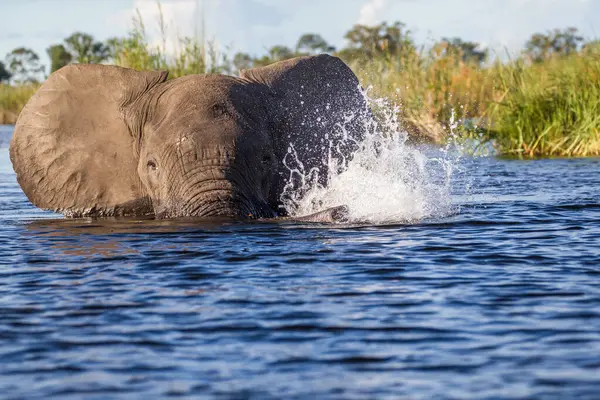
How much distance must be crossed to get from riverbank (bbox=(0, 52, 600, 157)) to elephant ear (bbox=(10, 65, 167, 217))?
7.43m

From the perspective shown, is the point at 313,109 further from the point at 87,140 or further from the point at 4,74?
the point at 4,74

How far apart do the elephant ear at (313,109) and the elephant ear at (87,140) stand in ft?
3.64

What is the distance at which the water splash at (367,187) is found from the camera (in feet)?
30.4

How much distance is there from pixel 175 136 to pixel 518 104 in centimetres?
1024

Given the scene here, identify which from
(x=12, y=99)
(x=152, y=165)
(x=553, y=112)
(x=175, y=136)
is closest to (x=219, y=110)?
(x=175, y=136)

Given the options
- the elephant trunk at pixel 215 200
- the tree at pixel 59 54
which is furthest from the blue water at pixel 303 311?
the tree at pixel 59 54

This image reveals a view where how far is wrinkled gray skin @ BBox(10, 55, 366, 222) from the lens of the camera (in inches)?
352

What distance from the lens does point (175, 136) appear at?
29.8ft

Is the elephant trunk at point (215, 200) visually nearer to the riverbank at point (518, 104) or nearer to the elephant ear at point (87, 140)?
the elephant ear at point (87, 140)

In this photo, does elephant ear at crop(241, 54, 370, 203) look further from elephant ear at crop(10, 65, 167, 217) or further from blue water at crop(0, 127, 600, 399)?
blue water at crop(0, 127, 600, 399)

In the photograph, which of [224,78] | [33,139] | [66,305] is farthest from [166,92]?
[66,305]

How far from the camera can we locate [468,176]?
48.3 ft

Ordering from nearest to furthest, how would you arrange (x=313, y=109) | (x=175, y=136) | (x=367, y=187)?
(x=175, y=136) < (x=367, y=187) < (x=313, y=109)

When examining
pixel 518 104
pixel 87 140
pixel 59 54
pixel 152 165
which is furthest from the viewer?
pixel 59 54
